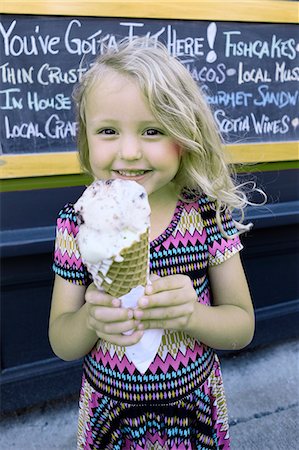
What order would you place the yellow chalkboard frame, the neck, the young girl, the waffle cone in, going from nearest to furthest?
the waffle cone → the young girl → the neck → the yellow chalkboard frame

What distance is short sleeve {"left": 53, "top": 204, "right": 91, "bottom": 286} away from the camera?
4.50ft

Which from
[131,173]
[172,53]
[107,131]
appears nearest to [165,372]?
[131,173]

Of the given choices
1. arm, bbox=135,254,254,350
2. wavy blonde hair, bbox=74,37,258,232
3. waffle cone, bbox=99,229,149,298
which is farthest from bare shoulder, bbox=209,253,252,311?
waffle cone, bbox=99,229,149,298

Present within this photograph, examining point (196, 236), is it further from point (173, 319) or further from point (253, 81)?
point (253, 81)

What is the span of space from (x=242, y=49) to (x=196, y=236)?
5.05ft

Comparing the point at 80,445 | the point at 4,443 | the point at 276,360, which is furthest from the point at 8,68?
the point at 276,360

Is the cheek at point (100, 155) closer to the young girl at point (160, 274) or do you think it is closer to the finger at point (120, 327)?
the young girl at point (160, 274)

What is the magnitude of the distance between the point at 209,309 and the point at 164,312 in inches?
8.5

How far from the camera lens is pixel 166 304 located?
1154mm

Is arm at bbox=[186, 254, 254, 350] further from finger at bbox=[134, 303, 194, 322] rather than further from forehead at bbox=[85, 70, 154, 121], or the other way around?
forehead at bbox=[85, 70, 154, 121]

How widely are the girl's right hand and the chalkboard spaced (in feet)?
4.07

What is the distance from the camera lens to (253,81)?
2652 mm

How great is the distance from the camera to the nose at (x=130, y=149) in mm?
1193

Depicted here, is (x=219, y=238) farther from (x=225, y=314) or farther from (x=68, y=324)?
(x=68, y=324)
